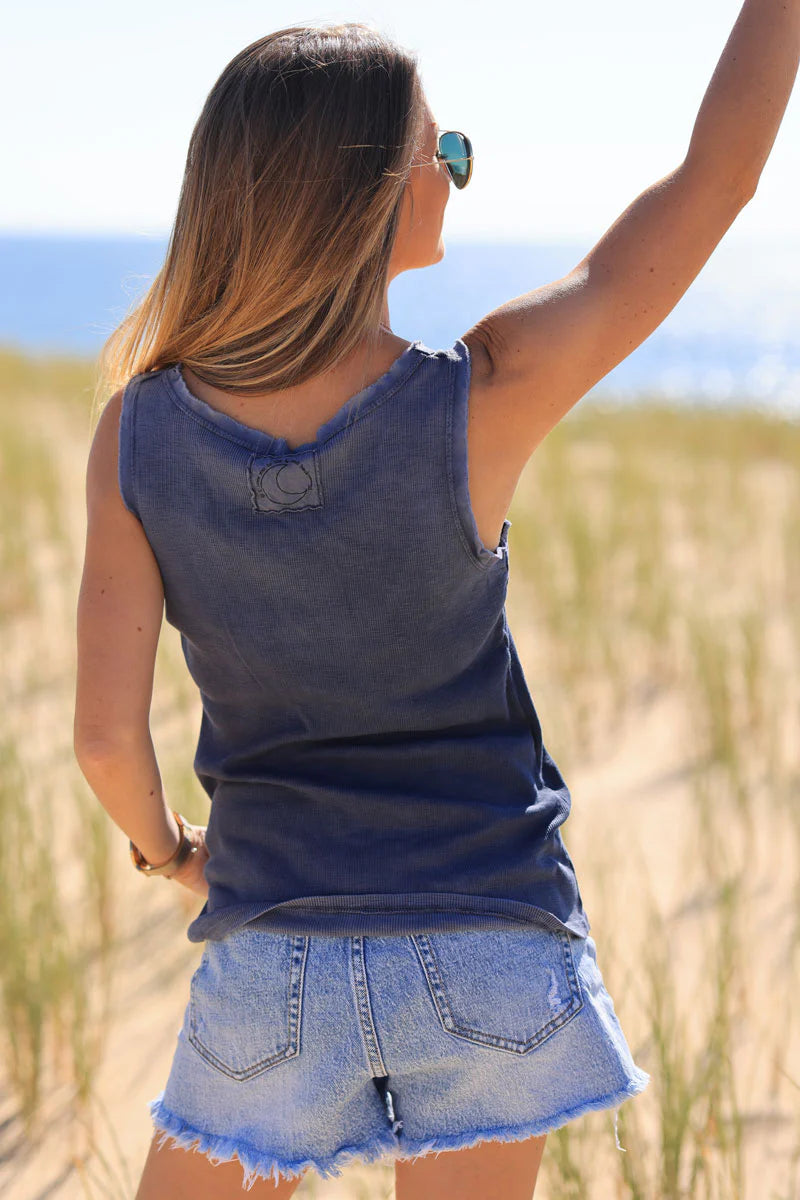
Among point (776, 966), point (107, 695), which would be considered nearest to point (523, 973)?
point (107, 695)

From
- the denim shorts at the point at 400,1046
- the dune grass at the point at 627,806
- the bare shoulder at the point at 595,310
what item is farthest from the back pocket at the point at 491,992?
the dune grass at the point at 627,806

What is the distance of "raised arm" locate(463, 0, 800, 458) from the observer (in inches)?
35.6

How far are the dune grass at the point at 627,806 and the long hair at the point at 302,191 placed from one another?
1.06 m

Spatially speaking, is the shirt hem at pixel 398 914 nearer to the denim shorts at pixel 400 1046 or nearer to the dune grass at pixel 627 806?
the denim shorts at pixel 400 1046

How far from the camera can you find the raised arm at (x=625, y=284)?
905mm

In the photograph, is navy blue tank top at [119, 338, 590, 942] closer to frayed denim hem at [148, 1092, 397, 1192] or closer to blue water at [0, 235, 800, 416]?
frayed denim hem at [148, 1092, 397, 1192]

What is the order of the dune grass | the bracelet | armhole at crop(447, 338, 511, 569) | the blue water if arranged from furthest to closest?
the blue water → the dune grass → the bracelet → armhole at crop(447, 338, 511, 569)

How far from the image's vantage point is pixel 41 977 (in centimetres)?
192

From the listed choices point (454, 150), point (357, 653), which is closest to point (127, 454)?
point (357, 653)

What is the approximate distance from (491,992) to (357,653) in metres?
0.31

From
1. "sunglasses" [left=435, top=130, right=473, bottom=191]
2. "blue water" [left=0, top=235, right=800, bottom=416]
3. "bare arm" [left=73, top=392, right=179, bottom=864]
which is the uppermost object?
"sunglasses" [left=435, top=130, right=473, bottom=191]

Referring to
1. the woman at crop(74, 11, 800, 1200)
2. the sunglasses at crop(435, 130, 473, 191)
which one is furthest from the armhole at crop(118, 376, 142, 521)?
the sunglasses at crop(435, 130, 473, 191)

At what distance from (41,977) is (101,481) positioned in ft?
4.11

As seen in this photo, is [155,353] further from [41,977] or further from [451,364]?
[41,977]
